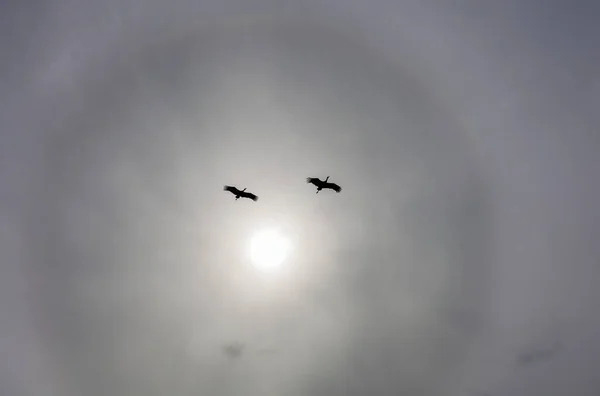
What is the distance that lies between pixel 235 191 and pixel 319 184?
20.5 m

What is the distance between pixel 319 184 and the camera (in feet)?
433

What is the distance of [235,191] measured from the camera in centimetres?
13662
